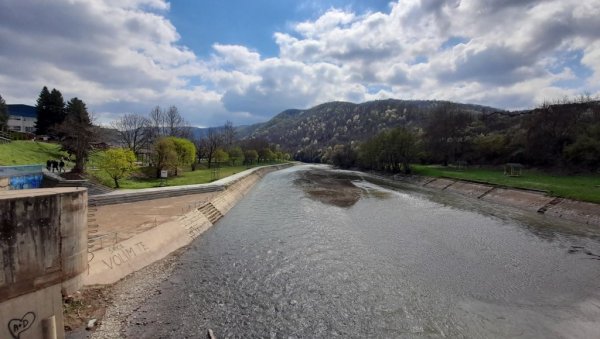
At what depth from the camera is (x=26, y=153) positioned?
148 feet

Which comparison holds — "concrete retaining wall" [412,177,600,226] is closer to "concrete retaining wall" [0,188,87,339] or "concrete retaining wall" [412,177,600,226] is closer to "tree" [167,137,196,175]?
"concrete retaining wall" [0,188,87,339]

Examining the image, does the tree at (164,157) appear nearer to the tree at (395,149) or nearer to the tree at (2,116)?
the tree at (2,116)

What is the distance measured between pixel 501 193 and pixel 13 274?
50.0m

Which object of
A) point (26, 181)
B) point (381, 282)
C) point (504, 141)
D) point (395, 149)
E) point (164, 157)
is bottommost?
point (381, 282)

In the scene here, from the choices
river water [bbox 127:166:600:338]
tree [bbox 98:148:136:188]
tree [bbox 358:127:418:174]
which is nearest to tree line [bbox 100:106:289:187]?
tree [bbox 98:148:136:188]

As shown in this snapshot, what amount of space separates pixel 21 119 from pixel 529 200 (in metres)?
130

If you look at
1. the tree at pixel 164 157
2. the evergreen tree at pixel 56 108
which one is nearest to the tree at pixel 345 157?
the tree at pixel 164 157

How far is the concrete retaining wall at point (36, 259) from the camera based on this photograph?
34.5ft

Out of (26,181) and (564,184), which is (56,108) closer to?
(26,181)

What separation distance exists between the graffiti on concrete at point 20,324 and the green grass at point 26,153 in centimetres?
3358

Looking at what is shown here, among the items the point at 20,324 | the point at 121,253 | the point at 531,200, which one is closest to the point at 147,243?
the point at 121,253

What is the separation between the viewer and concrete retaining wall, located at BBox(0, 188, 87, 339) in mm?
10523

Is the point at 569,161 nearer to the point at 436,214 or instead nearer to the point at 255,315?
the point at 436,214

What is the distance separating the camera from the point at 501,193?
43.5 metres
